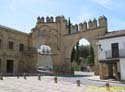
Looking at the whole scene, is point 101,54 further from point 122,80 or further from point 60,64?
point 60,64

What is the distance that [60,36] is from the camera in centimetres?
3616

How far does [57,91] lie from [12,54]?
21.1 m

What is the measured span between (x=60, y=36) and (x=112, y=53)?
13.9 metres

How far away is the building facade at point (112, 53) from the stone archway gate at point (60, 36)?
7519 mm

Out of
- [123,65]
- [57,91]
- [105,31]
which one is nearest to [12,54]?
[105,31]

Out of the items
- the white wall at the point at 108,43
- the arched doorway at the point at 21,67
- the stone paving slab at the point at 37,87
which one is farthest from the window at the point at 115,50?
the arched doorway at the point at 21,67

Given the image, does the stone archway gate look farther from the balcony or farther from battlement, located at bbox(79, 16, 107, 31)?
the balcony

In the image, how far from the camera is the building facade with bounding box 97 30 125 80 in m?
22.8

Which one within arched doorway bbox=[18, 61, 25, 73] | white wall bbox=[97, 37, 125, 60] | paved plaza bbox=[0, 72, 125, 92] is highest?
white wall bbox=[97, 37, 125, 60]

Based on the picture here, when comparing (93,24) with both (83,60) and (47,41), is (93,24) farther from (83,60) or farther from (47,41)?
(83,60)

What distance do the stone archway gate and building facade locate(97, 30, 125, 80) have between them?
752 cm

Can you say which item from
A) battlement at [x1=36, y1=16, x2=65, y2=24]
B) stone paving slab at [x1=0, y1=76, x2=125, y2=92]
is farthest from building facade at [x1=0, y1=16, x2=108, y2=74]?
stone paving slab at [x1=0, y1=76, x2=125, y2=92]

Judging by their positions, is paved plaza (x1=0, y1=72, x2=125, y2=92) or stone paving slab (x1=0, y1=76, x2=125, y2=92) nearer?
stone paving slab (x1=0, y1=76, x2=125, y2=92)

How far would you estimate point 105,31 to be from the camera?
3005 cm
